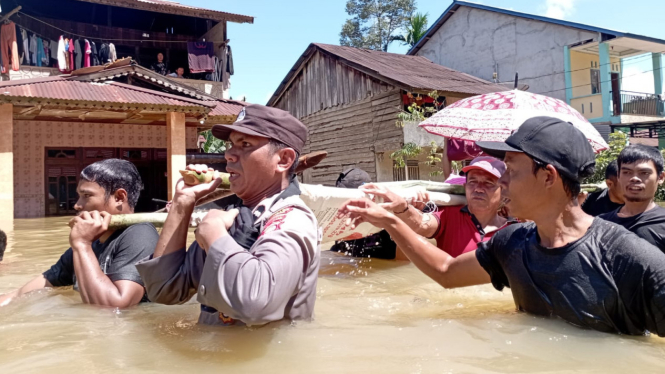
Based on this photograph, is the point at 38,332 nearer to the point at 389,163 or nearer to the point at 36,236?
the point at 36,236

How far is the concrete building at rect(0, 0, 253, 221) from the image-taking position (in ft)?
35.2

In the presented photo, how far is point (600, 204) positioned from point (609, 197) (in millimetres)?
126

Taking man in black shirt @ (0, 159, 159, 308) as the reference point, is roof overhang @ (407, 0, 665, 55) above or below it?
above

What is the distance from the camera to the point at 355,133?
1761 centimetres

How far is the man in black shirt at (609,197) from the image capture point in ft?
14.1

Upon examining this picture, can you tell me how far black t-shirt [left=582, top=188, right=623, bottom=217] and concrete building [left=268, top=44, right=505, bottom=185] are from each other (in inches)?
390

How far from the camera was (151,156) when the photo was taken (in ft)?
49.6

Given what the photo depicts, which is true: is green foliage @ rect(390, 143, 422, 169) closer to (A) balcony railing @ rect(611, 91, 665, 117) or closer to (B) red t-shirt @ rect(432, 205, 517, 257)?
(A) balcony railing @ rect(611, 91, 665, 117)

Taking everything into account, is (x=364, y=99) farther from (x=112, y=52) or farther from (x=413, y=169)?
(x=112, y=52)

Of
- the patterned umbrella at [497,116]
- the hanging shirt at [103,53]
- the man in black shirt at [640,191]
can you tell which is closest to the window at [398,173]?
the hanging shirt at [103,53]

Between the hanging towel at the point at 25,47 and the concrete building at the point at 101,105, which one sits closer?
the concrete building at the point at 101,105

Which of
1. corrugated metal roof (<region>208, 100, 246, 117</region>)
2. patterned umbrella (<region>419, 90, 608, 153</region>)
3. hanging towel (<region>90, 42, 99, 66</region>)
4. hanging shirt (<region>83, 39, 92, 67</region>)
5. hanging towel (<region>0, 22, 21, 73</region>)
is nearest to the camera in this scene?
patterned umbrella (<region>419, 90, 608, 153</region>)

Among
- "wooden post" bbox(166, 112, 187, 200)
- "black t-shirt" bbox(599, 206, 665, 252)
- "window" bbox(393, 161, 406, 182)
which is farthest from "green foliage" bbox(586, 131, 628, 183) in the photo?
"black t-shirt" bbox(599, 206, 665, 252)

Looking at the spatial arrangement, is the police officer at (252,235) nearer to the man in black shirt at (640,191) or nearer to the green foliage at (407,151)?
the man in black shirt at (640,191)
